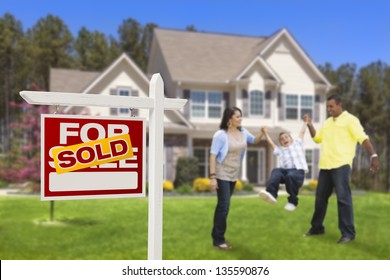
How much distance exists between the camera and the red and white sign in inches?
174

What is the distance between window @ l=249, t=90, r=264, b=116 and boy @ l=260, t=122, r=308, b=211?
54.5ft

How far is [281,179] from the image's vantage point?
644 centimetres

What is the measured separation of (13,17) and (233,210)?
105 ft

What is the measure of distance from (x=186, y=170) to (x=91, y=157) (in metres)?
16.0

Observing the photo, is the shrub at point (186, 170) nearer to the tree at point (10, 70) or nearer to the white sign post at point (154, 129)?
the white sign post at point (154, 129)

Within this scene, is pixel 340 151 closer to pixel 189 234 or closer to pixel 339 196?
pixel 339 196

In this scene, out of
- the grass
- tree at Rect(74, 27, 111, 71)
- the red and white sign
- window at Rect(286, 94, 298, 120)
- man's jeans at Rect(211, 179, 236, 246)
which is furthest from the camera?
tree at Rect(74, 27, 111, 71)

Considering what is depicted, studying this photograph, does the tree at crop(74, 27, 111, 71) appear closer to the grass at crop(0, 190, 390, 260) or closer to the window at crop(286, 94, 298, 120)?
the window at crop(286, 94, 298, 120)

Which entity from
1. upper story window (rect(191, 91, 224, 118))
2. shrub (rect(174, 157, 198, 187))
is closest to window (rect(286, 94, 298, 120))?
upper story window (rect(191, 91, 224, 118))

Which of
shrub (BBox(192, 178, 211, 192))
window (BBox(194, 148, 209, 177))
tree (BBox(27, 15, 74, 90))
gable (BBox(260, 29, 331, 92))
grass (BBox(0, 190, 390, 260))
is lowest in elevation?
shrub (BBox(192, 178, 211, 192))

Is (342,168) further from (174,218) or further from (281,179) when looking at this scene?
(174,218)

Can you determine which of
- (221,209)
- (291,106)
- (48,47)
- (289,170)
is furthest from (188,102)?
(48,47)

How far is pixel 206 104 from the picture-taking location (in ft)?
75.7
